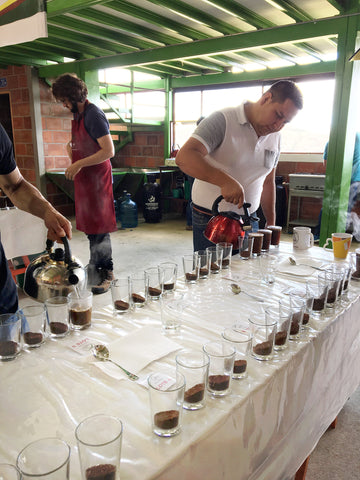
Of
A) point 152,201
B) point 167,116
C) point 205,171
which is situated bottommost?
point 152,201

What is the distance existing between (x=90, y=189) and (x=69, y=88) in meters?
0.81

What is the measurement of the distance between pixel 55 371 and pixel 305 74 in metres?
6.28

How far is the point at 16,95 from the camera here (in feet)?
21.4

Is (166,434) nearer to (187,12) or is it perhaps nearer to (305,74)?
(187,12)

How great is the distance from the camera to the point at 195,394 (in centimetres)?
85

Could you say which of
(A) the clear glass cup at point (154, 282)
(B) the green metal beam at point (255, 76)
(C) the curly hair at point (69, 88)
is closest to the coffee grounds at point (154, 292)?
(A) the clear glass cup at point (154, 282)

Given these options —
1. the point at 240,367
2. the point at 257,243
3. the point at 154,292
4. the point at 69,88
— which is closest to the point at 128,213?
the point at 69,88

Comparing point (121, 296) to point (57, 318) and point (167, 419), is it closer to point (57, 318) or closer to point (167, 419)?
point (57, 318)

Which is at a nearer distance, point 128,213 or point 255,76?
Result: point 255,76

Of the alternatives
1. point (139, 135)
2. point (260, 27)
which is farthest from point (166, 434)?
point (139, 135)

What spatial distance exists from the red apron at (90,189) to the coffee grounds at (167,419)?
2.63 meters

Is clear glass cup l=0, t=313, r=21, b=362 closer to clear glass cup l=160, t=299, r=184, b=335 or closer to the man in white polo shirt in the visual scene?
clear glass cup l=160, t=299, r=184, b=335

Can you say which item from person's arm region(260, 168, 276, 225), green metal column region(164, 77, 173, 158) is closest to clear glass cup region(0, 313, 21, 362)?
person's arm region(260, 168, 276, 225)

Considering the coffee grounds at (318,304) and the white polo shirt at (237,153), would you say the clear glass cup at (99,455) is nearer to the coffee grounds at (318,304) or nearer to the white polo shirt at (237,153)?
the coffee grounds at (318,304)
